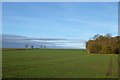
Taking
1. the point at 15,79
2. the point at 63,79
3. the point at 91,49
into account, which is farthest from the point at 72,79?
the point at 91,49

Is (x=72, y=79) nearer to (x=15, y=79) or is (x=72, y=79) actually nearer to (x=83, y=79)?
(x=83, y=79)

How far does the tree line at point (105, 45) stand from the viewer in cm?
9021

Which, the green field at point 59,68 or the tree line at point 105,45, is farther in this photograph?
the tree line at point 105,45

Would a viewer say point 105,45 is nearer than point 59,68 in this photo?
No

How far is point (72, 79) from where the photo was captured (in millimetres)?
19922

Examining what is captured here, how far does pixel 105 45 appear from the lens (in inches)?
3770

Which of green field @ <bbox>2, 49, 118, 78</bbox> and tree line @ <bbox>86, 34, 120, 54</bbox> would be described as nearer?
green field @ <bbox>2, 49, 118, 78</bbox>

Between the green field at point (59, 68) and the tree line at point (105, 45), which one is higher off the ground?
the tree line at point (105, 45)

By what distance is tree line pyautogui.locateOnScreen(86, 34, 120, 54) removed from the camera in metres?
90.2

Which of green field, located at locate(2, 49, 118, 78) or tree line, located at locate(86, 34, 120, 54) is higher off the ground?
tree line, located at locate(86, 34, 120, 54)

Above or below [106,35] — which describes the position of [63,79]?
below

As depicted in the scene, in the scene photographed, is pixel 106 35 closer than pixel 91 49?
No

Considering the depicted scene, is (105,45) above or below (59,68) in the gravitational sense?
above

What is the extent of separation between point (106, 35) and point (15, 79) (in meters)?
91.5
